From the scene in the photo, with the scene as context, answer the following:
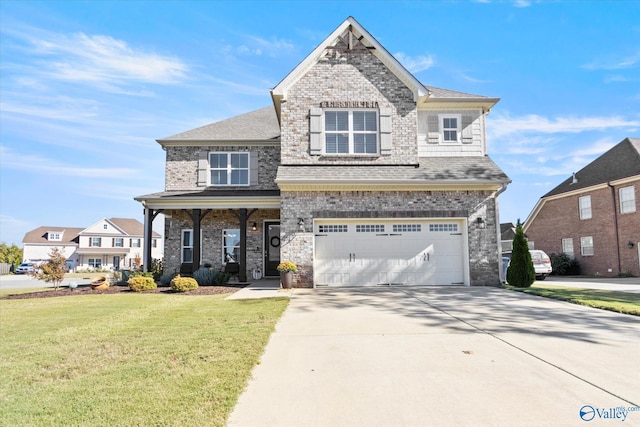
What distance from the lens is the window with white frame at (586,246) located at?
24.4 m

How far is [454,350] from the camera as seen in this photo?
5660mm

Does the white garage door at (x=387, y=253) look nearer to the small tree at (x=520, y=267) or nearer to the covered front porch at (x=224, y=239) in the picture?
the small tree at (x=520, y=267)

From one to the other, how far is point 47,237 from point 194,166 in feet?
163

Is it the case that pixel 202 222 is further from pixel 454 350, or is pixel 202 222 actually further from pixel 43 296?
pixel 454 350

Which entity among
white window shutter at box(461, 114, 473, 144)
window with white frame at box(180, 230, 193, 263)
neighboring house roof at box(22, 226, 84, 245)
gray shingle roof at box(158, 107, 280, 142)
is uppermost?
gray shingle roof at box(158, 107, 280, 142)

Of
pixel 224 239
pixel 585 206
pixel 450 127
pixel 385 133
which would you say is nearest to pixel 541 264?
pixel 585 206

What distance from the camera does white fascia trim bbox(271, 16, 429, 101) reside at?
49.4ft

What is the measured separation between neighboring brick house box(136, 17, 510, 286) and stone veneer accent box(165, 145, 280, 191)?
0.92m

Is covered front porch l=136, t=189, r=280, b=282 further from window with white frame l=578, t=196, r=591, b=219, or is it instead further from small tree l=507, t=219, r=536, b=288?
window with white frame l=578, t=196, r=591, b=219

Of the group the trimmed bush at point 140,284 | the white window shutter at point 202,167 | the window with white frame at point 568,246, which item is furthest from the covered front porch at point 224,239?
the window with white frame at point 568,246

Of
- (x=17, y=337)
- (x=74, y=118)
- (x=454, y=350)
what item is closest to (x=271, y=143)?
(x=74, y=118)

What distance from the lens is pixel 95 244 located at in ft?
170

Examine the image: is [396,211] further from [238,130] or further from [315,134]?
[238,130]

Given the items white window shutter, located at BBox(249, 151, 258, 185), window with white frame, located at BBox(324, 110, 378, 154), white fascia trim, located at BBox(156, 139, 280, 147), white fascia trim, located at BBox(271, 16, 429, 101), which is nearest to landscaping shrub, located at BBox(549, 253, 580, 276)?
white fascia trim, located at BBox(271, 16, 429, 101)
